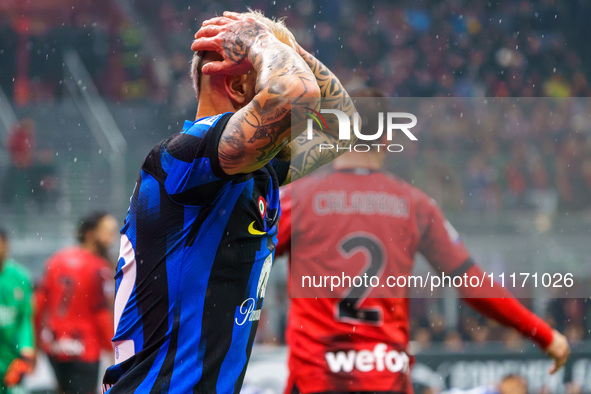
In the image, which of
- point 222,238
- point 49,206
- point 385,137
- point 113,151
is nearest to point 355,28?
point 113,151

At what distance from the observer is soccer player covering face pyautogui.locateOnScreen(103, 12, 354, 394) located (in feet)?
6.44

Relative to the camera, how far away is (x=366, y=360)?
148 inches

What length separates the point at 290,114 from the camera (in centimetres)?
200

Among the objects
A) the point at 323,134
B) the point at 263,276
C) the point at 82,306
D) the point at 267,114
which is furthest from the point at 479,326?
the point at 267,114

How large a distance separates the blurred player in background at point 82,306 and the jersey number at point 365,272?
3793 millimetres

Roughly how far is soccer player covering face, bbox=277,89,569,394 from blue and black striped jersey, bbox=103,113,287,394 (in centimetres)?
163

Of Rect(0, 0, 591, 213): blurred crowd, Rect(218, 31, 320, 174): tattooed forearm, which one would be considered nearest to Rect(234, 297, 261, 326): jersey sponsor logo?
Rect(218, 31, 320, 174): tattooed forearm

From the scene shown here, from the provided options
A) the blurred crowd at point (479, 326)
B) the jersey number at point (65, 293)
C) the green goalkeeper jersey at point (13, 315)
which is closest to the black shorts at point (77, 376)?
the jersey number at point (65, 293)

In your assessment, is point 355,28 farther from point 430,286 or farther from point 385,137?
point 385,137

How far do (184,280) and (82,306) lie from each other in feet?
17.6

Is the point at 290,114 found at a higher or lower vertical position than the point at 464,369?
higher

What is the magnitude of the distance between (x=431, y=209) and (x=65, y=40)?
10.8 m

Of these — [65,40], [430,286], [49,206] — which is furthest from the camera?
[65,40]

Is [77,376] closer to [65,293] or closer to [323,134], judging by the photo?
[65,293]
